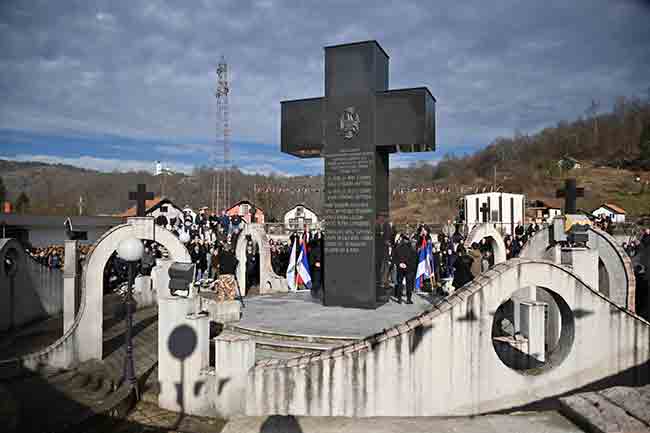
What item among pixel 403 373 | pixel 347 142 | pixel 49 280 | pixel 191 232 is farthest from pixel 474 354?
pixel 191 232

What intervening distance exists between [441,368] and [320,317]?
4635 millimetres

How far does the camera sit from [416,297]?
13.4 metres

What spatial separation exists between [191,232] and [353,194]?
13041 mm

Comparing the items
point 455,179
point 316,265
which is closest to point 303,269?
point 316,265

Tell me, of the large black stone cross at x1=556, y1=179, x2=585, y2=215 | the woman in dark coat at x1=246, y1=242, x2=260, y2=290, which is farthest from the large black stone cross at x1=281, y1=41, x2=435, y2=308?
the woman in dark coat at x1=246, y1=242, x2=260, y2=290

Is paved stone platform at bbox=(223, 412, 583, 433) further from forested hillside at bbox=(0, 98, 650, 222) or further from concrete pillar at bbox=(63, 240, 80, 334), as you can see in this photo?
forested hillside at bbox=(0, 98, 650, 222)

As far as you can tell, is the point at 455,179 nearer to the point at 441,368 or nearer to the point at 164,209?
the point at 164,209

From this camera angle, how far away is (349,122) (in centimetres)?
1152

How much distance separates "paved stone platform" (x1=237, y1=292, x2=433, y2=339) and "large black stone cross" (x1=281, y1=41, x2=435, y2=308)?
54 cm

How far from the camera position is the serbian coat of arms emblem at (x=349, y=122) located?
37.7 ft

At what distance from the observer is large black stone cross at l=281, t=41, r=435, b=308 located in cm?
1116

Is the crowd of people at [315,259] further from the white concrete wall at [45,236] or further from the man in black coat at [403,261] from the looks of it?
the white concrete wall at [45,236]

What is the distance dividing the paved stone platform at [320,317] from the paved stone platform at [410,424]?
273 centimetres

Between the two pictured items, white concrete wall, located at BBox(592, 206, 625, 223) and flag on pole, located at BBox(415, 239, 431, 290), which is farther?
white concrete wall, located at BBox(592, 206, 625, 223)
